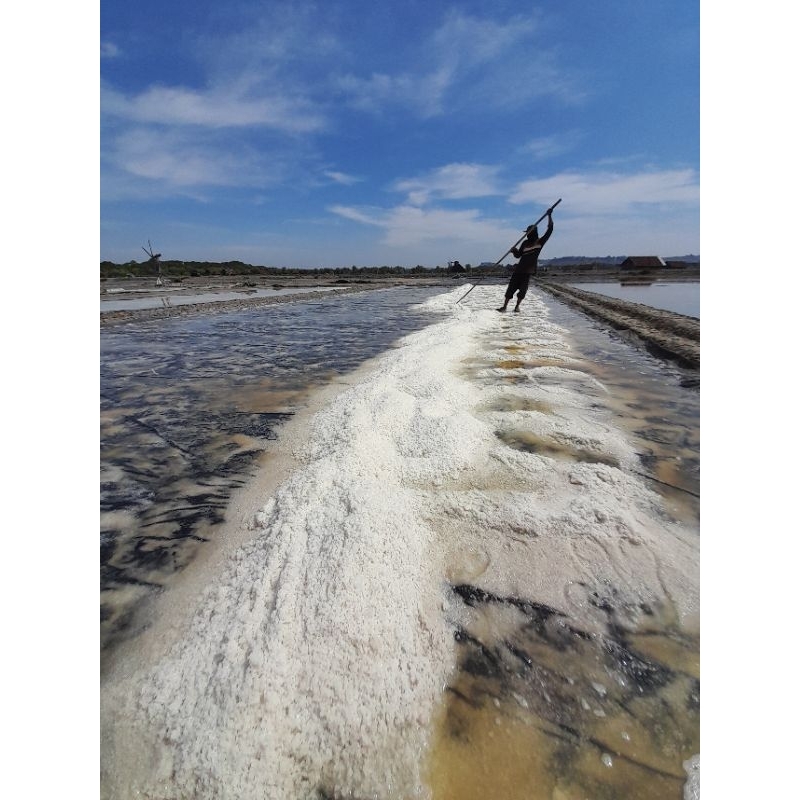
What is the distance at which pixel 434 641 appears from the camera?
1.33 metres

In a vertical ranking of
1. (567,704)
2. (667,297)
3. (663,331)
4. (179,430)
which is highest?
(667,297)

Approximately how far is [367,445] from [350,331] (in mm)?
6767

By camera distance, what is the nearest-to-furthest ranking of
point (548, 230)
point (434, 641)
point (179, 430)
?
point (434, 641) < point (179, 430) < point (548, 230)

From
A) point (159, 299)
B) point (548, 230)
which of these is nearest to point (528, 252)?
point (548, 230)

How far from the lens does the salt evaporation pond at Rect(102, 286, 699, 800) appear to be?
1.02 metres

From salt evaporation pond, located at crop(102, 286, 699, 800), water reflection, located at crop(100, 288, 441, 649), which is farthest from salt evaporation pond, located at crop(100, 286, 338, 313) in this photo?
salt evaporation pond, located at crop(102, 286, 699, 800)

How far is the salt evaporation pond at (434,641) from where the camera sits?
3.34ft

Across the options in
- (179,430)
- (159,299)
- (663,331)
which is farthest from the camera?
(159,299)

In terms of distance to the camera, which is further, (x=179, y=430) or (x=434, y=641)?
(x=179, y=430)

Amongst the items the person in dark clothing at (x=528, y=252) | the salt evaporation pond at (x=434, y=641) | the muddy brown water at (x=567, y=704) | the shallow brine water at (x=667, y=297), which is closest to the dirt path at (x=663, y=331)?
the shallow brine water at (x=667, y=297)

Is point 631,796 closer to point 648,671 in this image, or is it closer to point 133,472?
point 648,671

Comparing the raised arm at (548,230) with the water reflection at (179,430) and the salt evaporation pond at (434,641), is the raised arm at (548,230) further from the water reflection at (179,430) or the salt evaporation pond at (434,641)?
the salt evaporation pond at (434,641)

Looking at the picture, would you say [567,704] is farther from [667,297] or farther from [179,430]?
[667,297]

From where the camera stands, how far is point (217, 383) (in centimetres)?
470
